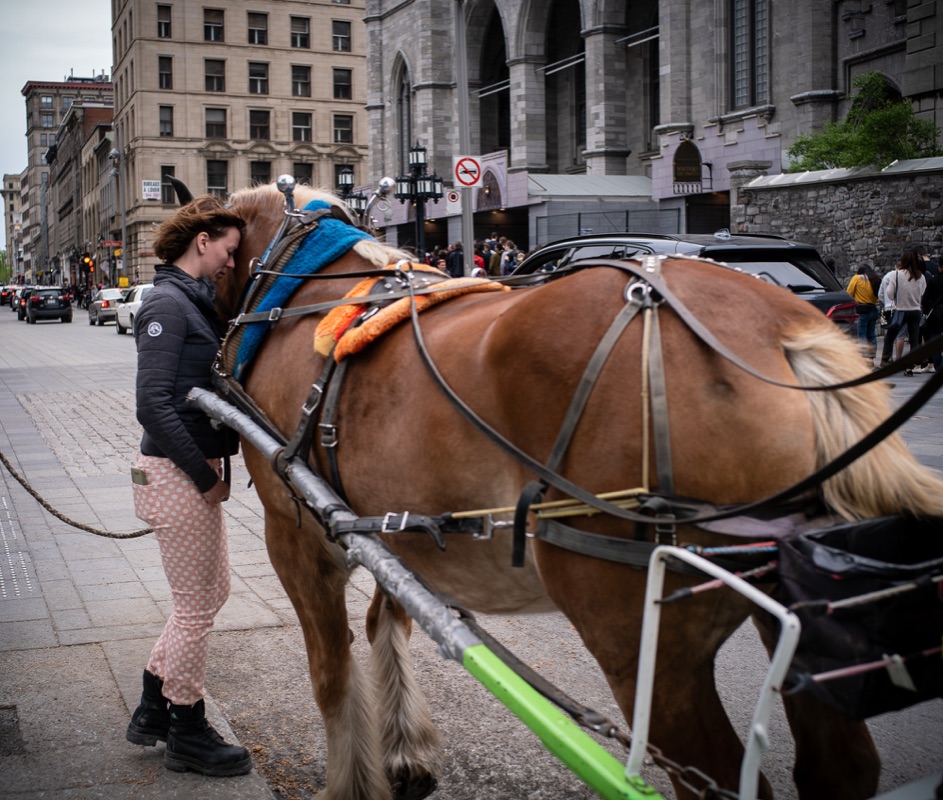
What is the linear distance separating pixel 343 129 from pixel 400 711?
71.4 metres

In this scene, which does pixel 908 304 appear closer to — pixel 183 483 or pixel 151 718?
pixel 183 483

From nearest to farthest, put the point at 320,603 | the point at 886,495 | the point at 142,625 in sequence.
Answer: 1. the point at 886,495
2. the point at 320,603
3. the point at 142,625

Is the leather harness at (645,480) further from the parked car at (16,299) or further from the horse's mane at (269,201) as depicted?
the parked car at (16,299)

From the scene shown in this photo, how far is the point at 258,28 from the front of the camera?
7050 cm

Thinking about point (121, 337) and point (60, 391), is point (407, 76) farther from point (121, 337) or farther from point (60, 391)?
point (60, 391)

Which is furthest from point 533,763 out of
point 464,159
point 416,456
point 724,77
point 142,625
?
point 724,77

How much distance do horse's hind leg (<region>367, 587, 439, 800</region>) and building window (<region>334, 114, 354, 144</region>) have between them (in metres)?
70.2

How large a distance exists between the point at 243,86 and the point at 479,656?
71962 mm

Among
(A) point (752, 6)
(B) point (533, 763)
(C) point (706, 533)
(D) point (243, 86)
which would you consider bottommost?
(B) point (533, 763)

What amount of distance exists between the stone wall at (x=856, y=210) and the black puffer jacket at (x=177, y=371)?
59.4ft

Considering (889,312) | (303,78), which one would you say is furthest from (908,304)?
(303,78)

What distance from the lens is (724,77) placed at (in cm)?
3198

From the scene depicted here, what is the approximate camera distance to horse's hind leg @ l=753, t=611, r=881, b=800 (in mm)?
2648

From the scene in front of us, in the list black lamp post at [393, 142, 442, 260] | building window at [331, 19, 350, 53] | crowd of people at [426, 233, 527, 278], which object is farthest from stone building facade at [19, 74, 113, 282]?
black lamp post at [393, 142, 442, 260]
